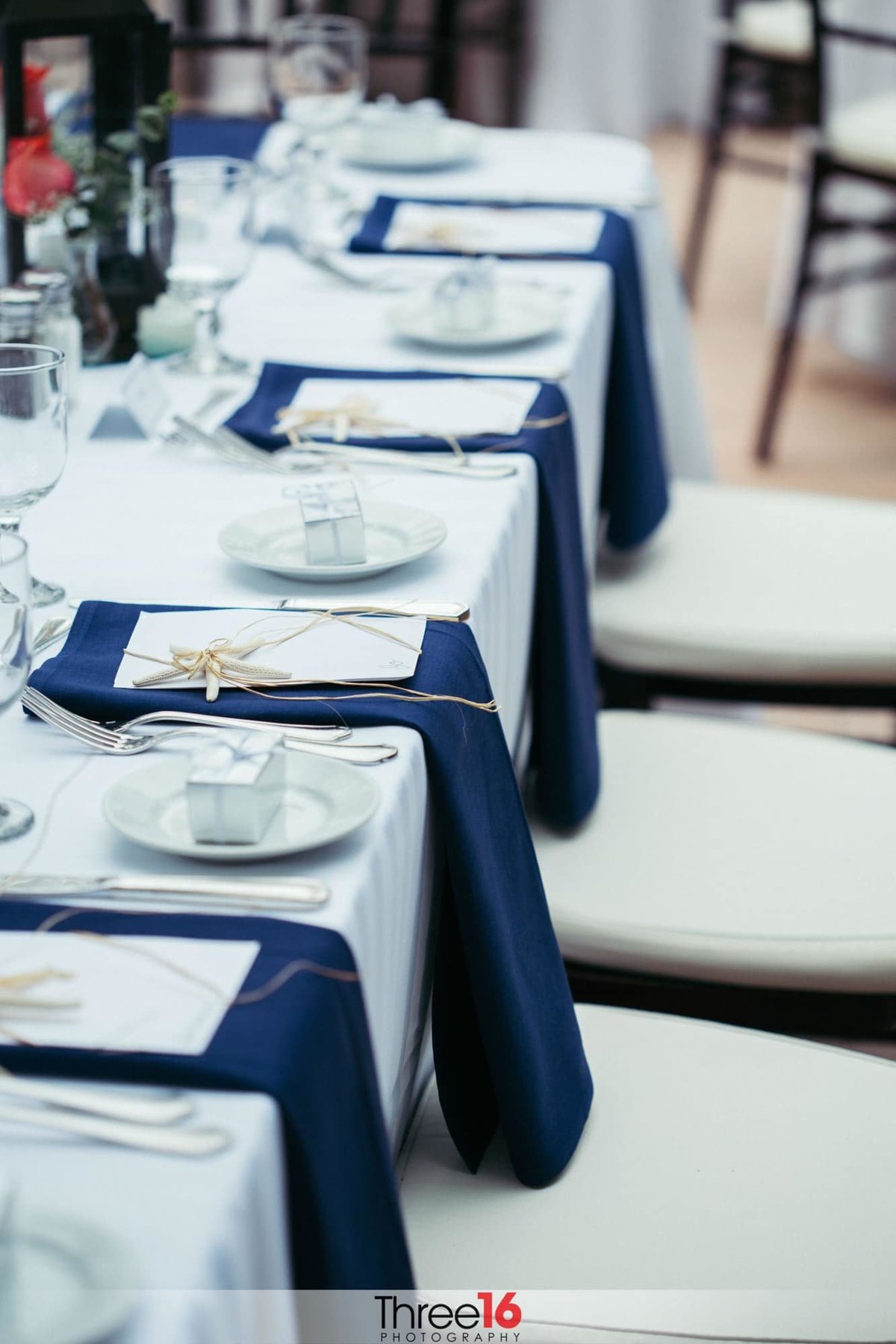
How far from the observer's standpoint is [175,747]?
0.85 m

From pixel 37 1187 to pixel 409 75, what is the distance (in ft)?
14.2

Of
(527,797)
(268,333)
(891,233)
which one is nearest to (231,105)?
(891,233)

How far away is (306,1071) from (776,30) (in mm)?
3701

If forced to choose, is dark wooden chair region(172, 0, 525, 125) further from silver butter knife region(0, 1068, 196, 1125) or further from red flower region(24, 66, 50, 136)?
silver butter knife region(0, 1068, 196, 1125)

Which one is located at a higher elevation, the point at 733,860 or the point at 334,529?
the point at 334,529

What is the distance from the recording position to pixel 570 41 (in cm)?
596

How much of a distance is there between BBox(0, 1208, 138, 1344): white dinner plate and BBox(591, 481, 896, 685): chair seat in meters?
1.22

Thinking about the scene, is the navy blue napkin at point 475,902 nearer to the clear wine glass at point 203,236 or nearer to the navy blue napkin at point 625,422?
the clear wine glass at point 203,236

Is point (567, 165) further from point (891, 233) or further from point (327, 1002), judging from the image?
point (327, 1002)

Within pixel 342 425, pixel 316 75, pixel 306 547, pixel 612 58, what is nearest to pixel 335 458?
pixel 342 425

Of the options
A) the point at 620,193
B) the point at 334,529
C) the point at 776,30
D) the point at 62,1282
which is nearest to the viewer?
the point at 62,1282

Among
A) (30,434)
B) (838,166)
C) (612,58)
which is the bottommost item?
(612,58)

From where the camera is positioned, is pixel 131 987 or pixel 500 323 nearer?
pixel 131 987

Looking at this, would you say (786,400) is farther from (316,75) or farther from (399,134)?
(316,75)
